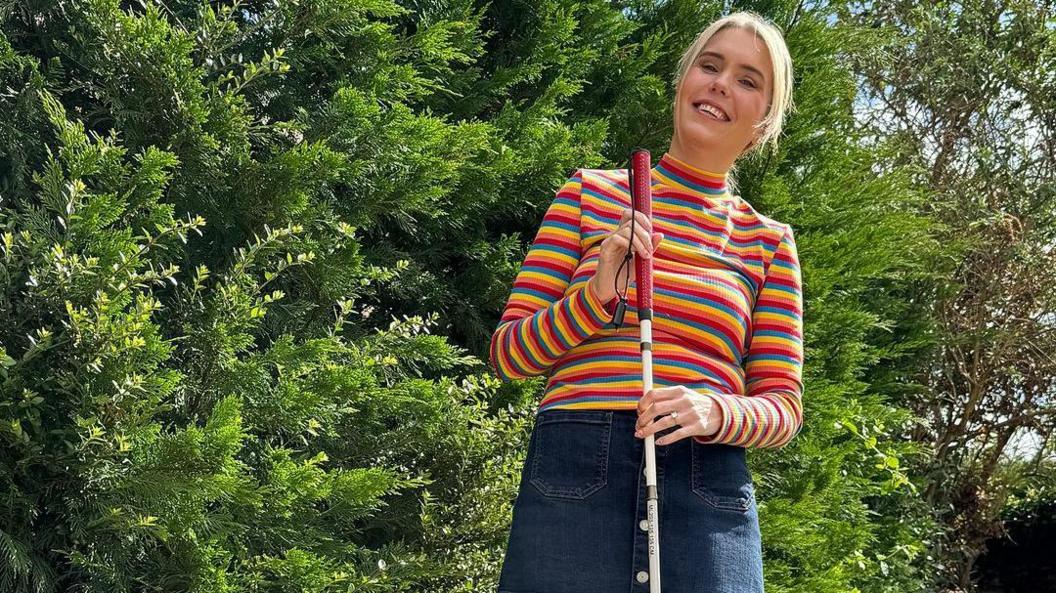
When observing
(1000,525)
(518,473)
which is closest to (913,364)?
(1000,525)

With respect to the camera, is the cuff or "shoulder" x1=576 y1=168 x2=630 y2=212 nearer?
the cuff

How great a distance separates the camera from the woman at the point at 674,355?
72.1 inches

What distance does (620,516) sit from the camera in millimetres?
1838

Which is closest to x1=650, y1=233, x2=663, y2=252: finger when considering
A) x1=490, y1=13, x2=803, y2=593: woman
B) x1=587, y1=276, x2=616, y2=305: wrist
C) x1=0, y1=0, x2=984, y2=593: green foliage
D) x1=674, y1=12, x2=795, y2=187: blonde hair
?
x1=490, y1=13, x2=803, y2=593: woman

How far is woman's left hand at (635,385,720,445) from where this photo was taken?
1789 mm

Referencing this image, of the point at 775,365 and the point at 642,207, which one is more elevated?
the point at 642,207

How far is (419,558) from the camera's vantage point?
308cm

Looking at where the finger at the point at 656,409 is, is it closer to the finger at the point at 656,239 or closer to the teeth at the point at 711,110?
the finger at the point at 656,239

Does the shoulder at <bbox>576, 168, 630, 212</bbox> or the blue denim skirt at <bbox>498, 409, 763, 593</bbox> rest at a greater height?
the shoulder at <bbox>576, 168, 630, 212</bbox>

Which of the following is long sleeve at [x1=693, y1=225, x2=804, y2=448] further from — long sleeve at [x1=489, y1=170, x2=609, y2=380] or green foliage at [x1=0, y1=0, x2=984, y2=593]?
green foliage at [x1=0, y1=0, x2=984, y2=593]

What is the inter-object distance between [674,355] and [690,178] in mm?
390

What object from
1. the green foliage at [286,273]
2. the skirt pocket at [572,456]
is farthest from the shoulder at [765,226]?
the green foliage at [286,273]

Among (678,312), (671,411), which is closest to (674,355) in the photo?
(678,312)

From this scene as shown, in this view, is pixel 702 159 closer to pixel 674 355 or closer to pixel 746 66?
pixel 746 66
